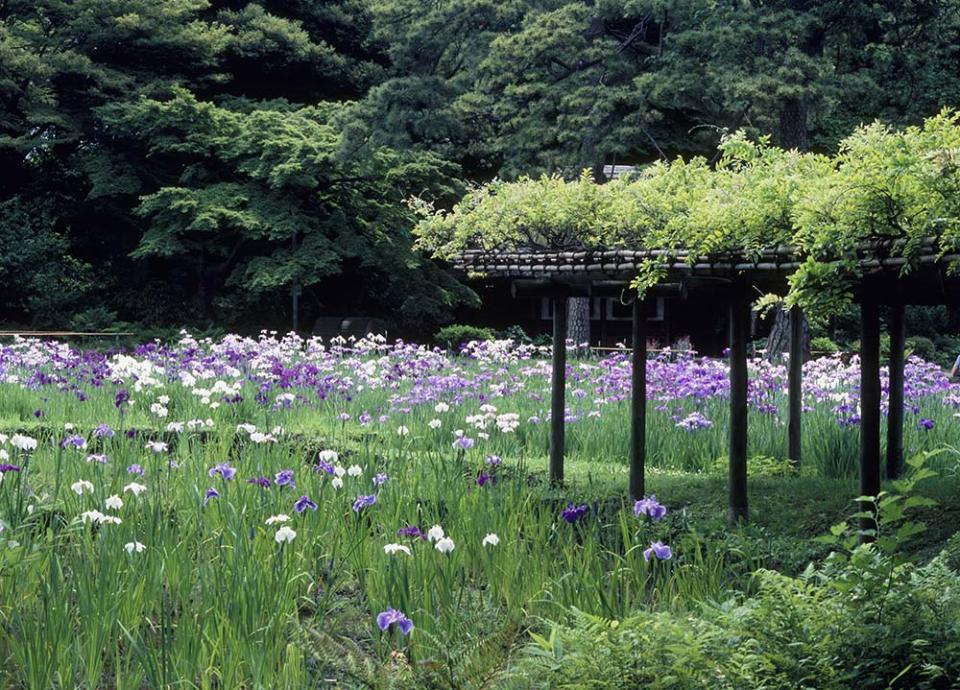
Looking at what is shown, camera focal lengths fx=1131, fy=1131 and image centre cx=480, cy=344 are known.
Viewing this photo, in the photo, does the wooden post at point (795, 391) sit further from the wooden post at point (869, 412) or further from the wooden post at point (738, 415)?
the wooden post at point (869, 412)

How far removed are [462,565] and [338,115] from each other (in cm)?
1420

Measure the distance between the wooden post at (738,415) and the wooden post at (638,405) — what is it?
60 cm

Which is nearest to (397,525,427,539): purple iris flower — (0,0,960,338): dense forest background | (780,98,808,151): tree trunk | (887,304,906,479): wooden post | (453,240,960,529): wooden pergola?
(453,240,960,529): wooden pergola

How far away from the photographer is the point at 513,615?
4406 millimetres

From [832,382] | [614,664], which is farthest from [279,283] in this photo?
[614,664]

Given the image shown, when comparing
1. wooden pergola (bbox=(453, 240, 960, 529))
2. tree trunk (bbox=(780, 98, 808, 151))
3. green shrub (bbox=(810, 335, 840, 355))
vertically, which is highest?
tree trunk (bbox=(780, 98, 808, 151))

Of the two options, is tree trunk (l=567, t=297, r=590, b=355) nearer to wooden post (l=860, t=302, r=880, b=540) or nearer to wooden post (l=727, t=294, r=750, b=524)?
wooden post (l=727, t=294, r=750, b=524)

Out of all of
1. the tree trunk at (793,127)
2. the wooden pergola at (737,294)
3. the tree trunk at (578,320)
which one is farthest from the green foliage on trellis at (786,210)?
the tree trunk at (578,320)

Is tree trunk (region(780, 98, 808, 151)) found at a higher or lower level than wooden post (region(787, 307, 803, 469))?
higher

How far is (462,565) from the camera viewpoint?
4711mm

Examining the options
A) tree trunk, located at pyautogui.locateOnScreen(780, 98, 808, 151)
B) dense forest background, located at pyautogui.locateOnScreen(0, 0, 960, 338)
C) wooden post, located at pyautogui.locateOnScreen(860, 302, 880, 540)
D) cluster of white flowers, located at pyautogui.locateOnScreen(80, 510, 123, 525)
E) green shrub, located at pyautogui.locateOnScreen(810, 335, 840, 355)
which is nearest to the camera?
cluster of white flowers, located at pyautogui.locateOnScreen(80, 510, 123, 525)

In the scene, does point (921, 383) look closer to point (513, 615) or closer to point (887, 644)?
point (513, 615)

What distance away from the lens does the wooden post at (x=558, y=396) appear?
24.1 ft

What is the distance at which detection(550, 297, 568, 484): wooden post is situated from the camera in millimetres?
7348
